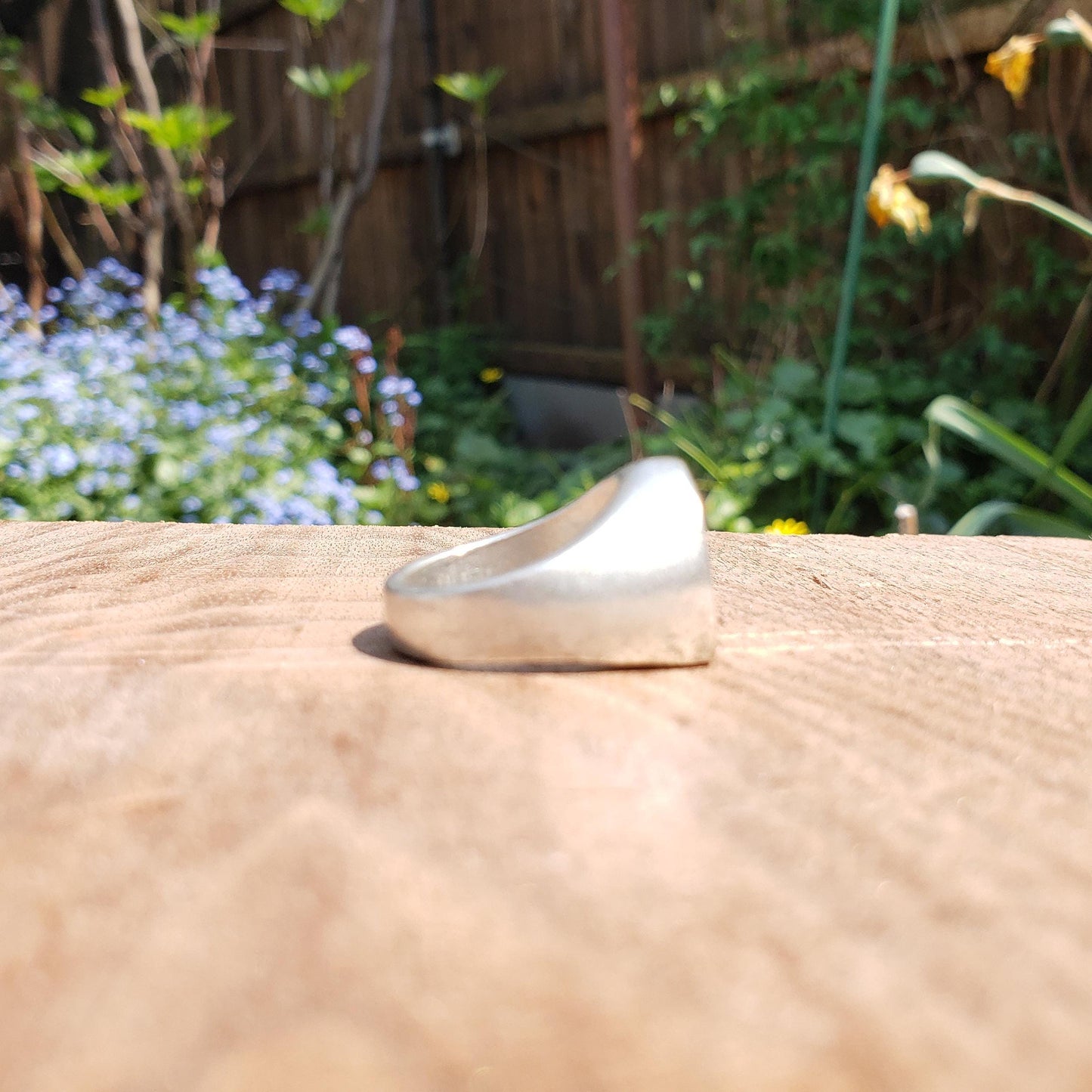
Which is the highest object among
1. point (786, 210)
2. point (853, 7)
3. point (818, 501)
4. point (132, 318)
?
point (853, 7)

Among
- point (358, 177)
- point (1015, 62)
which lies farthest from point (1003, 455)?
point (358, 177)

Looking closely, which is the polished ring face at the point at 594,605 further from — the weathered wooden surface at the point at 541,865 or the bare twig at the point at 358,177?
the bare twig at the point at 358,177

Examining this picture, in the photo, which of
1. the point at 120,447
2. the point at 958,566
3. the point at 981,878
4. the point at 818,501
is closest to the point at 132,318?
the point at 120,447

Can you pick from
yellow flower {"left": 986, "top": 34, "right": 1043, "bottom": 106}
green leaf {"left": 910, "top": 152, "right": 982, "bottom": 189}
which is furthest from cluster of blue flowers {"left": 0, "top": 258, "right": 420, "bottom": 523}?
yellow flower {"left": 986, "top": 34, "right": 1043, "bottom": 106}

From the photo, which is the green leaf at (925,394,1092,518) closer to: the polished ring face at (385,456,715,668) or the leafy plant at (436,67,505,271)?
the polished ring face at (385,456,715,668)

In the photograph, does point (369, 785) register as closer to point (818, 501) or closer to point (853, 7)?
point (818, 501)

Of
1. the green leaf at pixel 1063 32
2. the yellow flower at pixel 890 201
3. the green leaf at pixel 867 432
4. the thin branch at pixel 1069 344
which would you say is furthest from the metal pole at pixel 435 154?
the green leaf at pixel 1063 32

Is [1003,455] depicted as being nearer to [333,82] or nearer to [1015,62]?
[1015,62]
